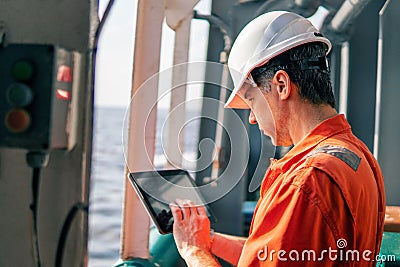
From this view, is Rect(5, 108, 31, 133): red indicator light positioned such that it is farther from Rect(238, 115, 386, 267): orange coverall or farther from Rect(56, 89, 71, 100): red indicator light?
Rect(238, 115, 386, 267): orange coverall

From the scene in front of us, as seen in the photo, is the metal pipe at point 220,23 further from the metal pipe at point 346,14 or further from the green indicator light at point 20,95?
the green indicator light at point 20,95

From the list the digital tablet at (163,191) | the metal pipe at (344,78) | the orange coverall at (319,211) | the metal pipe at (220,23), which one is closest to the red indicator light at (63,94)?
the orange coverall at (319,211)

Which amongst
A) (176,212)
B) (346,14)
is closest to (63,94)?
(176,212)

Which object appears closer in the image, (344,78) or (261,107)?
(261,107)

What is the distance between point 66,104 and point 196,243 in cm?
69

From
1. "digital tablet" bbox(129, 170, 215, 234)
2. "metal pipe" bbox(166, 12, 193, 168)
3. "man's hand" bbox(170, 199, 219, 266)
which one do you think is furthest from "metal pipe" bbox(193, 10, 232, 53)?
"man's hand" bbox(170, 199, 219, 266)

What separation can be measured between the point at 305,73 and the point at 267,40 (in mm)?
123

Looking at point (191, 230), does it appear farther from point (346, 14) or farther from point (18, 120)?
point (346, 14)

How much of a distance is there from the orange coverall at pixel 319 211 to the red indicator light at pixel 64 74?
467 mm

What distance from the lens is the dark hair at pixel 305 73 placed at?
1093 millimetres

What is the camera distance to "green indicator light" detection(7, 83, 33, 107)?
707 mm

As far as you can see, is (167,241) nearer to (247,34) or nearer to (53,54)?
(247,34)

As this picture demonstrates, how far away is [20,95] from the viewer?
0.71 m

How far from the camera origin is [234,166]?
1.68 metres
